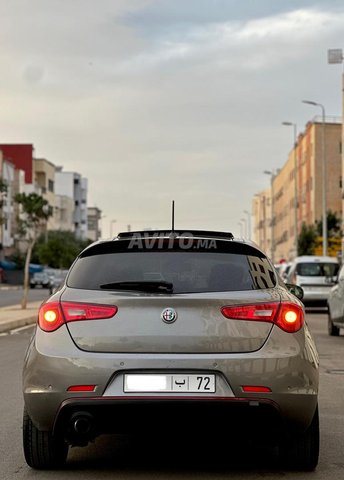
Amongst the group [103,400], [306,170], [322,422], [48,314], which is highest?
[306,170]

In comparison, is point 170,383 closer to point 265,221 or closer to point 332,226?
point 332,226

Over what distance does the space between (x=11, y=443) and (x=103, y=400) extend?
7.03 ft

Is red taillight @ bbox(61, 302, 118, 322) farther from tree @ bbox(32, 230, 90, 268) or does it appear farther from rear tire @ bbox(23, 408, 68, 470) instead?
tree @ bbox(32, 230, 90, 268)

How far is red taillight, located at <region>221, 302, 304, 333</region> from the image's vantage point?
22.1 feet

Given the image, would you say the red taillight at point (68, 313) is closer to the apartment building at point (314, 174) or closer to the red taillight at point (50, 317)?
the red taillight at point (50, 317)

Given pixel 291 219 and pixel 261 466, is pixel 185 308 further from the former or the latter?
pixel 291 219

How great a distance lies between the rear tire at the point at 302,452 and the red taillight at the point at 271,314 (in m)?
0.72

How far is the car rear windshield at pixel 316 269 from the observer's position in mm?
36750

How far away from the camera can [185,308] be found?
6715mm

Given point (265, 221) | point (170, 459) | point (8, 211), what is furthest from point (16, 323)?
point (265, 221)

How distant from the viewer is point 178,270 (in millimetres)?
7000

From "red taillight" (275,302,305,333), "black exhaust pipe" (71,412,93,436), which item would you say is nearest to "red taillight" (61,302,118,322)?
"black exhaust pipe" (71,412,93,436)

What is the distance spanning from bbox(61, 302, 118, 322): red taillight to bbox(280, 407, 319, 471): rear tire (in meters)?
1.50

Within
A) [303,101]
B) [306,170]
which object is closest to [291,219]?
[306,170]
